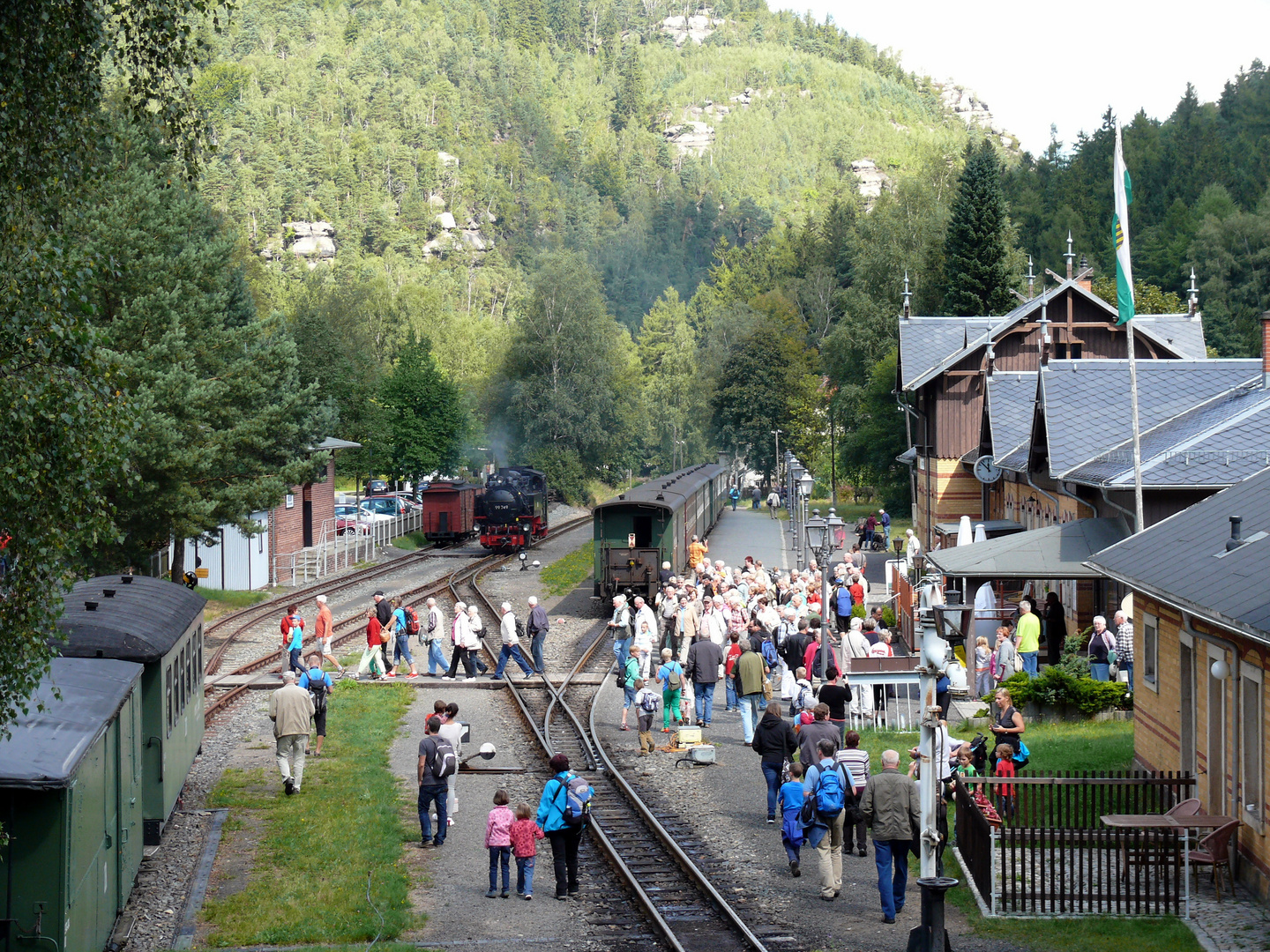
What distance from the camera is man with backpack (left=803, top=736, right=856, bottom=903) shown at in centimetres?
1184

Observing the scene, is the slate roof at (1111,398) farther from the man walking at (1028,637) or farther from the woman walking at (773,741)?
the woman walking at (773,741)

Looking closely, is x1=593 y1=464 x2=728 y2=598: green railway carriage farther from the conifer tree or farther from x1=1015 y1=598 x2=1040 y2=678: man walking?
the conifer tree

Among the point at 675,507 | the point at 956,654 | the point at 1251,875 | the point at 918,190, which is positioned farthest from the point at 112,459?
the point at 918,190

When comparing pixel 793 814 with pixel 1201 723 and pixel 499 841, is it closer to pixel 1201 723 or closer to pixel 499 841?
pixel 499 841

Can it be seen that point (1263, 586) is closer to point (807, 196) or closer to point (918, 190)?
point (918, 190)

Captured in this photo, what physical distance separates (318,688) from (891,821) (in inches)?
368

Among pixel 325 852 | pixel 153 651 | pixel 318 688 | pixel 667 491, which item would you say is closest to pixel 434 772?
pixel 325 852

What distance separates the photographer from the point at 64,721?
9367 mm

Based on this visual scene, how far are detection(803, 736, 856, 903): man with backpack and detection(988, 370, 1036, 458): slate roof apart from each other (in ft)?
64.2

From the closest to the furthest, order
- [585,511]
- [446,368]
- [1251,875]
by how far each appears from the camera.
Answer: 1. [1251,875]
2. [585,511]
3. [446,368]

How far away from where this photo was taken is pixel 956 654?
79.6ft

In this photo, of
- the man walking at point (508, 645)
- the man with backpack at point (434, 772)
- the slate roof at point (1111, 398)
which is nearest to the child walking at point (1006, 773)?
the man with backpack at point (434, 772)

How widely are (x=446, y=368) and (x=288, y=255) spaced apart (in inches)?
2267

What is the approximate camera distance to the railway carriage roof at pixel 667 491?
33.0 meters
